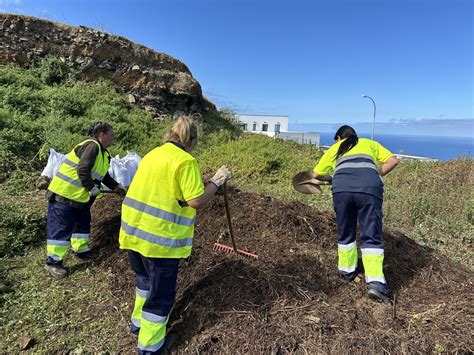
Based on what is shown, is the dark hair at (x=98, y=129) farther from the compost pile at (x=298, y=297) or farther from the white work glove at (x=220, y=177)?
the white work glove at (x=220, y=177)

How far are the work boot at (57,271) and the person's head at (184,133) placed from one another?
7.45 feet

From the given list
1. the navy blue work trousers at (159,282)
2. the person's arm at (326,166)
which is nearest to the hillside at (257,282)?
the navy blue work trousers at (159,282)

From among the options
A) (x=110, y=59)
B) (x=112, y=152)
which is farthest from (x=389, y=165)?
(x=110, y=59)

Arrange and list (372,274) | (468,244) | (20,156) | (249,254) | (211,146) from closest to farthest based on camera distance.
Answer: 1. (372,274)
2. (249,254)
3. (468,244)
4. (20,156)
5. (211,146)

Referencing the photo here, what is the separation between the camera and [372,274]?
321cm

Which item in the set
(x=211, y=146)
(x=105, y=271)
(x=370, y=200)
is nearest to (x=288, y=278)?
(x=370, y=200)

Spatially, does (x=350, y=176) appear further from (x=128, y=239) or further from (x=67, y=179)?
(x=67, y=179)

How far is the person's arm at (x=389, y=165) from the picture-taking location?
11.4 feet

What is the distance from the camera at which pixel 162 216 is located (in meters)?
2.35

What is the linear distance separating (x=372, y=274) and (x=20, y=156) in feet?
25.2

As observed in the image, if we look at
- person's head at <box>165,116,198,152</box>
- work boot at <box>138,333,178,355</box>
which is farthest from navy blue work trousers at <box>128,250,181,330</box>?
person's head at <box>165,116,198,152</box>

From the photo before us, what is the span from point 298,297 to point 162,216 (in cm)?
152

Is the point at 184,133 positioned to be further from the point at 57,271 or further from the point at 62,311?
the point at 57,271

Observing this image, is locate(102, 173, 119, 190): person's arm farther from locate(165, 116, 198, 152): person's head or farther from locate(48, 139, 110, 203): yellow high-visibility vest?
locate(165, 116, 198, 152): person's head
